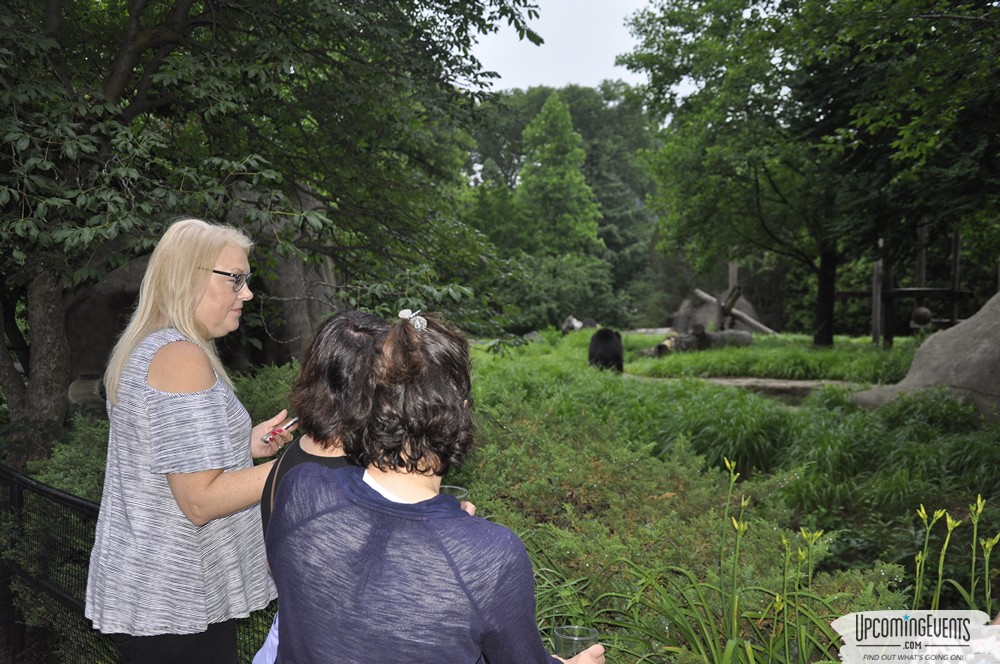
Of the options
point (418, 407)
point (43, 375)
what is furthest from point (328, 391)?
point (43, 375)

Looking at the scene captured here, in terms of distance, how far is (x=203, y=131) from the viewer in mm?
7719

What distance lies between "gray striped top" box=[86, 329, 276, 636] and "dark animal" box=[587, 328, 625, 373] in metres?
12.4

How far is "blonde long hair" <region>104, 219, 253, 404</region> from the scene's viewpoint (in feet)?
7.47

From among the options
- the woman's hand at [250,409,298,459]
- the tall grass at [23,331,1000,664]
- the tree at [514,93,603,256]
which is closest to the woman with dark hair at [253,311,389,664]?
the woman's hand at [250,409,298,459]

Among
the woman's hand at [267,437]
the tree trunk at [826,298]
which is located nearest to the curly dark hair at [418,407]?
the woman's hand at [267,437]

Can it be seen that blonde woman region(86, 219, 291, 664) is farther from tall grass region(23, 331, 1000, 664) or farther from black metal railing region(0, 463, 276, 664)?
tall grass region(23, 331, 1000, 664)

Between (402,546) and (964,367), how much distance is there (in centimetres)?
1108

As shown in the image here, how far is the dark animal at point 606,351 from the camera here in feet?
48.0

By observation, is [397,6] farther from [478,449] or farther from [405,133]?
[478,449]

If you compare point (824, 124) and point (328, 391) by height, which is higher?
point (824, 124)

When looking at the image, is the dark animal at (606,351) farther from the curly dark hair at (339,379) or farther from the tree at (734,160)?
the curly dark hair at (339,379)

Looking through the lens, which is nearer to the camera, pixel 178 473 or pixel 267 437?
pixel 178 473

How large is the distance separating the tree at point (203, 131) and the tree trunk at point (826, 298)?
14959 millimetres

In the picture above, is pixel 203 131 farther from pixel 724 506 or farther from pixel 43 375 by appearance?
pixel 724 506
